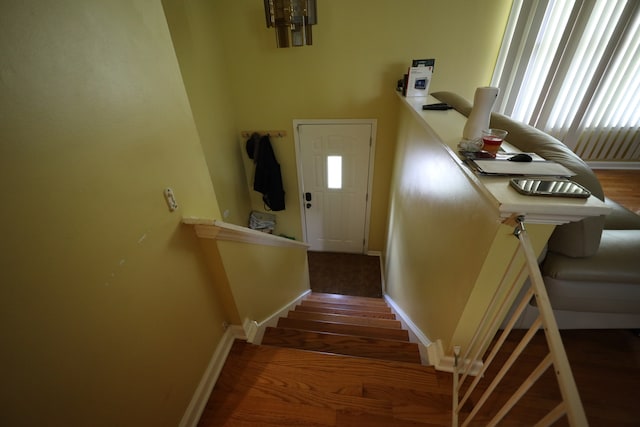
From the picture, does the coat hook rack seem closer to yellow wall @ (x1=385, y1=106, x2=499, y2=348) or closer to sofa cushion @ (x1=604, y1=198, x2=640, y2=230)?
yellow wall @ (x1=385, y1=106, x2=499, y2=348)

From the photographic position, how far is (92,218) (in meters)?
0.71

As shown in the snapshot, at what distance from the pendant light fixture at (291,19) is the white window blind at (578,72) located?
1918 mm

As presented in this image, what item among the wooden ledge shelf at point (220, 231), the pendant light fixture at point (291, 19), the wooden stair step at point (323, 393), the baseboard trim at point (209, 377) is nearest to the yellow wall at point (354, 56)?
the pendant light fixture at point (291, 19)

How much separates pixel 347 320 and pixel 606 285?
1.61m

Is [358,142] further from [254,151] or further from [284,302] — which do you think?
[284,302]

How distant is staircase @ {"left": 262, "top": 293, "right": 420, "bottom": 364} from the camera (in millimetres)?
1558

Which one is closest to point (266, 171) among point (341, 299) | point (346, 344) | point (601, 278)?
point (341, 299)

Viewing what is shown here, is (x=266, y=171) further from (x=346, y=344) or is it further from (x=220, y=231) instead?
(x=346, y=344)

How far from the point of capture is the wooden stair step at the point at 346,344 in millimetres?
1519

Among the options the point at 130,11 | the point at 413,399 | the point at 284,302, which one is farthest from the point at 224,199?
the point at 413,399

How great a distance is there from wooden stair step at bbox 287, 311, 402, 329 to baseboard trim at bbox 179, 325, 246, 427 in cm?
80

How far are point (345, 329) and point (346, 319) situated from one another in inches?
7.5

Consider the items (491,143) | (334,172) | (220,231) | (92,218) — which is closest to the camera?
(92,218)

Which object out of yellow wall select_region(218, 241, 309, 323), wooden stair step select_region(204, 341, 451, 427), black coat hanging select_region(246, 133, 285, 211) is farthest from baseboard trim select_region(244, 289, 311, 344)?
black coat hanging select_region(246, 133, 285, 211)
